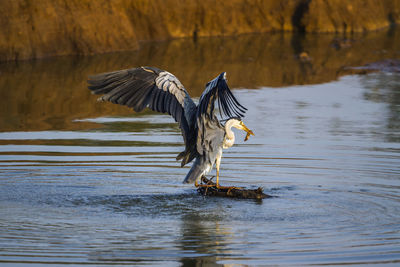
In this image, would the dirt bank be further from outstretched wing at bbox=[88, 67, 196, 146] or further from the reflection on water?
outstretched wing at bbox=[88, 67, 196, 146]

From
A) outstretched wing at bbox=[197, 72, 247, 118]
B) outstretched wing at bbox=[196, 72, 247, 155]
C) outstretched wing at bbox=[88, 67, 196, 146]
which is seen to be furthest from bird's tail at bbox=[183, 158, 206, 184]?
outstretched wing at bbox=[197, 72, 247, 118]

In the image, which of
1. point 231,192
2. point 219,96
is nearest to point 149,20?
point 231,192

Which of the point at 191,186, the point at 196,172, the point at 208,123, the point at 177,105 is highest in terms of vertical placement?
the point at 177,105

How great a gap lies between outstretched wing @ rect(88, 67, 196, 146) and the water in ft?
2.73

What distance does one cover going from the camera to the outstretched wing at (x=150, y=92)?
813 centimetres

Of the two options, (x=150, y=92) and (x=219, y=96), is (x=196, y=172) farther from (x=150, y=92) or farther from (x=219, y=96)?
(x=219, y=96)

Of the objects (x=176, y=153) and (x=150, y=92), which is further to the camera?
(x=176, y=153)

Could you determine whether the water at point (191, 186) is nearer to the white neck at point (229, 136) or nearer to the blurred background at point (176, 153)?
the blurred background at point (176, 153)

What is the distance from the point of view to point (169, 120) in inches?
478

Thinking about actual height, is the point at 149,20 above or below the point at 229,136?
above

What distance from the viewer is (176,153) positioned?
9.82m

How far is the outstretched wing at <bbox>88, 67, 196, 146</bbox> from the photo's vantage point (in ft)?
26.7

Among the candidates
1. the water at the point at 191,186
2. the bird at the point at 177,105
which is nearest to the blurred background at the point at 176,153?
the water at the point at 191,186

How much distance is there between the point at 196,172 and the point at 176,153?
5.60 ft
